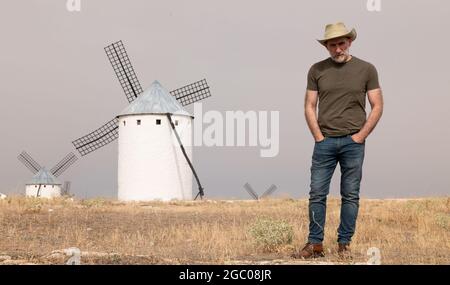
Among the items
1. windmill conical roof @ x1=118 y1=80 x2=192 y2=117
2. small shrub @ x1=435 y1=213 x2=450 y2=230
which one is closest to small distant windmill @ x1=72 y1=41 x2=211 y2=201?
windmill conical roof @ x1=118 y1=80 x2=192 y2=117

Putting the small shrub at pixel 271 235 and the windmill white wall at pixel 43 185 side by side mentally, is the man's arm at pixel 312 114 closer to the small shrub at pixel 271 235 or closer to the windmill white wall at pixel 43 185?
the small shrub at pixel 271 235

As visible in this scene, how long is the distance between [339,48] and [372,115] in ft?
2.48

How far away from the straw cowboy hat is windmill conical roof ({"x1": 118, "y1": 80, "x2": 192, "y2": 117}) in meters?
20.5

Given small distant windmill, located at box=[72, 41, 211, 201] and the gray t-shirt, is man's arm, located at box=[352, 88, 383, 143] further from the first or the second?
small distant windmill, located at box=[72, 41, 211, 201]

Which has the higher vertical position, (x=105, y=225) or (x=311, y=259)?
(x=311, y=259)

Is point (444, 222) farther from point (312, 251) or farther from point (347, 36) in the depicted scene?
point (347, 36)

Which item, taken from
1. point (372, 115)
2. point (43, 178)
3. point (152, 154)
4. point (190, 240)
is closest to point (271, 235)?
point (190, 240)

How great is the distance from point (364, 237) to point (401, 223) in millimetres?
3489

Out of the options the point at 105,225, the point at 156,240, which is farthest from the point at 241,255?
the point at 105,225

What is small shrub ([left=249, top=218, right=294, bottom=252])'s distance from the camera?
7227mm

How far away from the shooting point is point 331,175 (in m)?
6.19

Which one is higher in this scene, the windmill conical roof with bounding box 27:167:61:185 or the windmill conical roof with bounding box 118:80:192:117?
the windmill conical roof with bounding box 118:80:192:117
